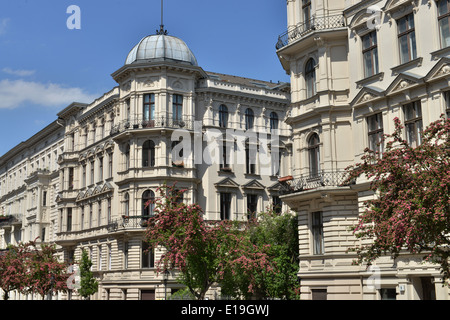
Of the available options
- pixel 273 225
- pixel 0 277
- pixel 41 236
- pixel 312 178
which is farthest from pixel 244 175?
pixel 41 236

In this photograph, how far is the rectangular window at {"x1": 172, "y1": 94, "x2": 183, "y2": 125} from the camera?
4859 cm

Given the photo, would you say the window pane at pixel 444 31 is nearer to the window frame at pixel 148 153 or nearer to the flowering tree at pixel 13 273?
the window frame at pixel 148 153

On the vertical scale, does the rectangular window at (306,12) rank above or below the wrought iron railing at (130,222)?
above

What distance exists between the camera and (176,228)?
30.6 metres

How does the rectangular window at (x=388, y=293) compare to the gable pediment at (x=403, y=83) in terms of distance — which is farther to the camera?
the rectangular window at (x=388, y=293)

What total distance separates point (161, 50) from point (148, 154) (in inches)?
368

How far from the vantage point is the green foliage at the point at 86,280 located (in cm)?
4925

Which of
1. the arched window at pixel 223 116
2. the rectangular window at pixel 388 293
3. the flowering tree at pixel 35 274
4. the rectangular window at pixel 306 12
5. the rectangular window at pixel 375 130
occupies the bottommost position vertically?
the rectangular window at pixel 388 293

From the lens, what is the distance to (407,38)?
26.4 meters

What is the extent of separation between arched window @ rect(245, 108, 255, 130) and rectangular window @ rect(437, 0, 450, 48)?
28.5m

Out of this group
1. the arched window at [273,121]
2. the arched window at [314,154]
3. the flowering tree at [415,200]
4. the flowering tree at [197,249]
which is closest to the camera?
the flowering tree at [415,200]

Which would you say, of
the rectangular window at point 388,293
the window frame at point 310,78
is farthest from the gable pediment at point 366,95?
the rectangular window at point 388,293

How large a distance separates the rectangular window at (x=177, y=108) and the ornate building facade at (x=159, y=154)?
0.09 m
